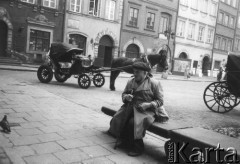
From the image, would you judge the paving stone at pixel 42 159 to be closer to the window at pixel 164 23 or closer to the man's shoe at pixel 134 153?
the man's shoe at pixel 134 153

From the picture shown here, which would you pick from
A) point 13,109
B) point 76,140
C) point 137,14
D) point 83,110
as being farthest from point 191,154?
point 137,14

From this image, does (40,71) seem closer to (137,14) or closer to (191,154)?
(191,154)

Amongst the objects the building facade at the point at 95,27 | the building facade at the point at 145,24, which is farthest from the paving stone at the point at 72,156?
the building facade at the point at 145,24

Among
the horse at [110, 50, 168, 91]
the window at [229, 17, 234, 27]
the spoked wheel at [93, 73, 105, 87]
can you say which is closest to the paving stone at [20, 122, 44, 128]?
the horse at [110, 50, 168, 91]

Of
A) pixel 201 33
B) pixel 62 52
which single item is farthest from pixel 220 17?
pixel 62 52

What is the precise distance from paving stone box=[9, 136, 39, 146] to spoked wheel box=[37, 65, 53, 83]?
7.08 meters

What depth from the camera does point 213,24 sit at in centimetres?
3753

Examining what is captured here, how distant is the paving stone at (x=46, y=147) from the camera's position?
3941mm

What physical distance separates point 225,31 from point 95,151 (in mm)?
40043

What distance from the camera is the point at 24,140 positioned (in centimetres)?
430

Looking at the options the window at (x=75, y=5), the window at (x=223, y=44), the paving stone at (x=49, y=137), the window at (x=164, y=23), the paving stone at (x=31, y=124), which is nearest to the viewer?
the paving stone at (x=49, y=137)

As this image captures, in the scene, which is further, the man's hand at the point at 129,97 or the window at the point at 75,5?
the window at the point at 75,5

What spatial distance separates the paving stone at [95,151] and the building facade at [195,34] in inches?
1080

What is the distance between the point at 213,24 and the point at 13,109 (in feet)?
118
